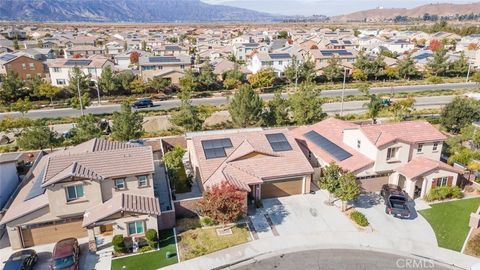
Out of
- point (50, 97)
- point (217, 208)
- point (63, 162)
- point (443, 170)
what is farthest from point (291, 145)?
point (50, 97)

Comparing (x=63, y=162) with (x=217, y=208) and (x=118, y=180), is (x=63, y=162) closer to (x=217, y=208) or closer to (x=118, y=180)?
(x=118, y=180)

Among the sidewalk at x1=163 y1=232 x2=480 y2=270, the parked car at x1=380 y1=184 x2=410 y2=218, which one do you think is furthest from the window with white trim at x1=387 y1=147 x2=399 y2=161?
the sidewalk at x1=163 y1=232 x2=480 y2=270

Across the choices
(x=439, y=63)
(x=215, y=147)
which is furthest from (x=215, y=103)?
(x=439, y=63)

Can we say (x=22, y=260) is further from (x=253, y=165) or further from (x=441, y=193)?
(x=441, y=193)

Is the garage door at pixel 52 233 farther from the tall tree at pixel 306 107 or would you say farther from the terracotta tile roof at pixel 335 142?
the tall tree at pixel 306 107

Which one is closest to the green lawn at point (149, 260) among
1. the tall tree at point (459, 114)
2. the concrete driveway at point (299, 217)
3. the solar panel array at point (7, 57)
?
the concrete driveway at point (299, 217)
